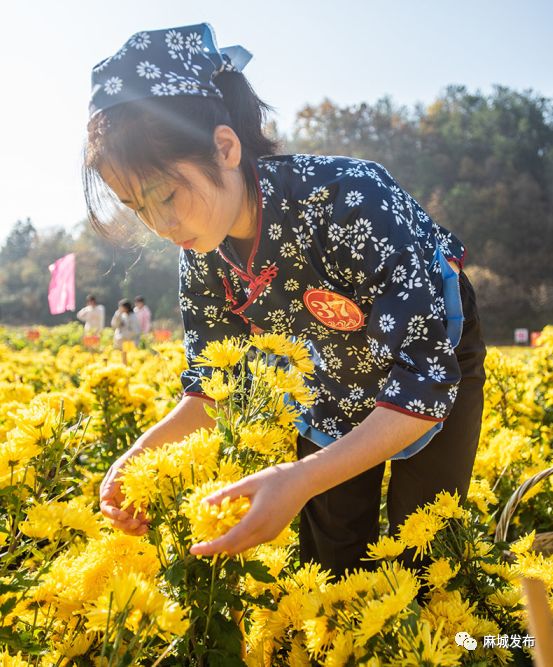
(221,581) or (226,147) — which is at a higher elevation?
(226,147)

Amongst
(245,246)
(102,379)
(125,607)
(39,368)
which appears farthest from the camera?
(39,368)

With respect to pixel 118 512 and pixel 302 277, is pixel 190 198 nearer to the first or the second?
pixel 302 277

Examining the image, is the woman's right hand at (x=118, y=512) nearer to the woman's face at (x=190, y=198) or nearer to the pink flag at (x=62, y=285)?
the woman's face at (x=190, y=198)

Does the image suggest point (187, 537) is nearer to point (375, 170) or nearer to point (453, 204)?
point (375, 170)

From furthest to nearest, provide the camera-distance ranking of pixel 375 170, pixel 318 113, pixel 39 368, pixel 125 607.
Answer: pixel 318 113, pixel 39 368, pixel 375 170, pixel 125 607

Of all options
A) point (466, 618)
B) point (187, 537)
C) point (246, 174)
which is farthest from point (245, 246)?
point (466, 618)

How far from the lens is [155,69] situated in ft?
3.82

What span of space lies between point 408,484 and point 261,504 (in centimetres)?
79

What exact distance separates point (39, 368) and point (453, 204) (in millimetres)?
28119

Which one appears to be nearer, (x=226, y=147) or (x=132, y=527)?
(x=132, y=527)

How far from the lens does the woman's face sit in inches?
45.3

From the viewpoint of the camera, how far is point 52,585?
1.05 m

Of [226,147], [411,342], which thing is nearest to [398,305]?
[411,342]

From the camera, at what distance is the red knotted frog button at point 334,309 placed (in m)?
1.33
